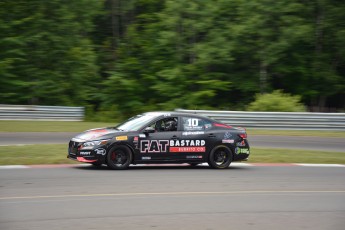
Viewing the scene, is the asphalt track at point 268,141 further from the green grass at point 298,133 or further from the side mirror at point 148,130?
the side mirror at point 148,130

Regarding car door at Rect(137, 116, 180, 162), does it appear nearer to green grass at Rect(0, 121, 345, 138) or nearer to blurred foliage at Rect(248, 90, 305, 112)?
green grass at Rect(0, 121, 345, 138)

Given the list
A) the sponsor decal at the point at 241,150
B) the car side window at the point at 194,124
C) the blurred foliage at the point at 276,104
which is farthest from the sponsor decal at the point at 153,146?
the blurred foliage at the point at 276,104

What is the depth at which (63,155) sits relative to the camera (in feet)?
53.6

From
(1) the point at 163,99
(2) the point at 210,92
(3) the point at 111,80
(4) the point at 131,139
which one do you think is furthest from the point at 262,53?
(4) the point at 131,139

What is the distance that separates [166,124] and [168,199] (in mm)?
4392

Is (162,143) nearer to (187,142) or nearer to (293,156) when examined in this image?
(187,142)

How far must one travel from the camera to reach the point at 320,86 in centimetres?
3347

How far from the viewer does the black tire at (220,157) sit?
14984mm

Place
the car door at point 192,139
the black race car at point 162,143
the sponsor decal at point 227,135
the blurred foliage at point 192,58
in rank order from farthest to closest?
the blurred foliage at point 192,58 < the sponsor decal at point 227,135 < the car door at point 192,139 < the black race car at point 162,143

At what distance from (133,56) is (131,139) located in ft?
75.7

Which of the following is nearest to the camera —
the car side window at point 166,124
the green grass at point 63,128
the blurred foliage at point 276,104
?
the car side window at point 166,124

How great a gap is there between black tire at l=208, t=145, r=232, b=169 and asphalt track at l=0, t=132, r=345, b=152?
18.7 ft

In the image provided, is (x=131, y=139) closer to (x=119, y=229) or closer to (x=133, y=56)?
(x=119, y=229)

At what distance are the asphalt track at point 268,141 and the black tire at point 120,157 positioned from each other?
6.08 m
